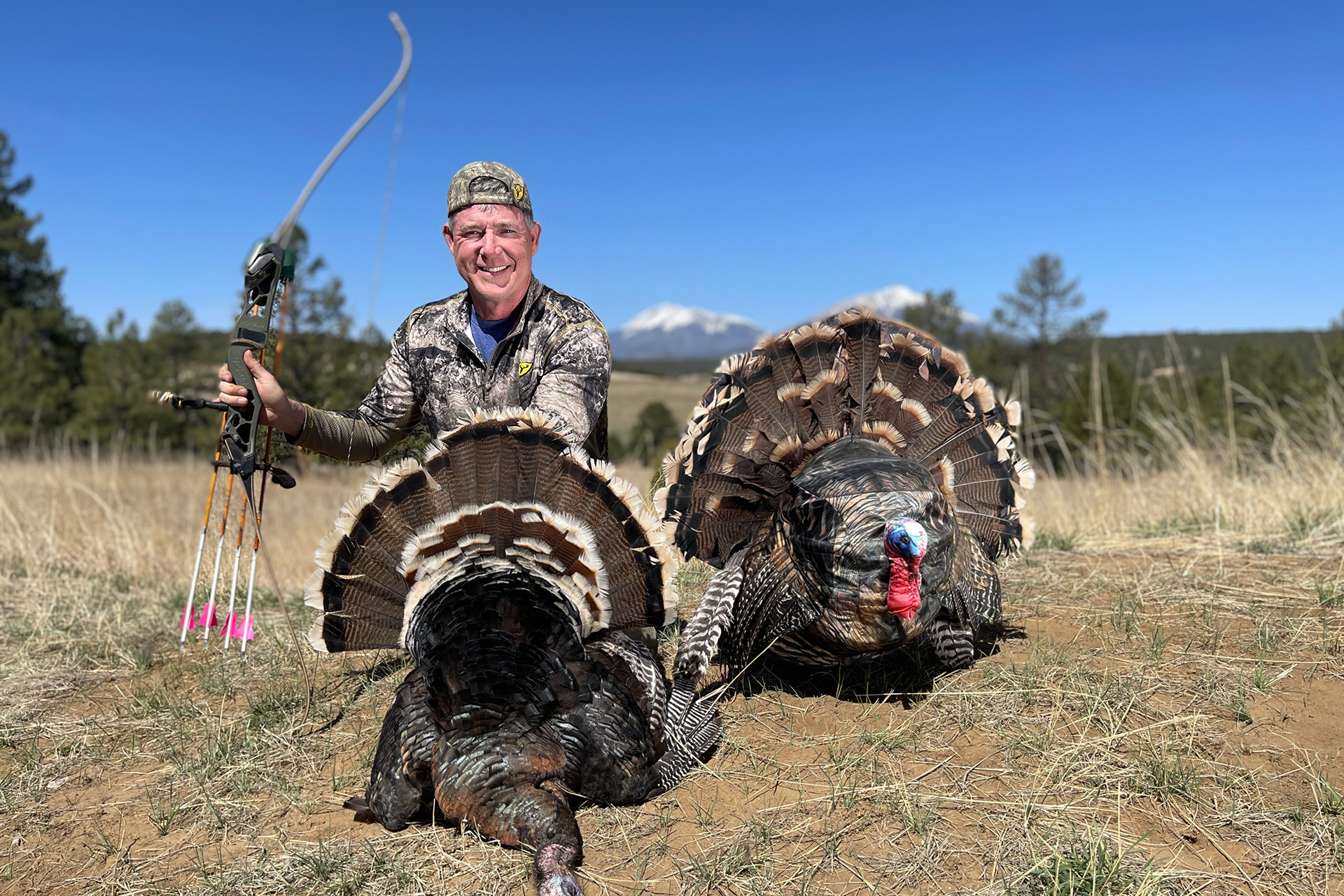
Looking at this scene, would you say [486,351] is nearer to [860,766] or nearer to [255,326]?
[255,326]

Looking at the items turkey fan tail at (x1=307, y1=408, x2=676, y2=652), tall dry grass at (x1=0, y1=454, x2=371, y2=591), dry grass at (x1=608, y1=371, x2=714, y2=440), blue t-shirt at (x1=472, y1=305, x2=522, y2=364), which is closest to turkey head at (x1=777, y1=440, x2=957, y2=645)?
turkey fan tail at (x1=307, y1=408, x2=676, y2=652)

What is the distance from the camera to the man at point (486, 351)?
3854mm

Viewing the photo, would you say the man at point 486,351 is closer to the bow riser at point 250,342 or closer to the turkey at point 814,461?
the bow riser at point 250,342

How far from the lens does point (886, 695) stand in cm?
375

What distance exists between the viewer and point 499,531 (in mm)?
3293

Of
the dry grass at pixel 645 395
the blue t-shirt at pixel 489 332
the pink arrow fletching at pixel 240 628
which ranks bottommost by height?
the pink arrow fletching at pixel 240 628

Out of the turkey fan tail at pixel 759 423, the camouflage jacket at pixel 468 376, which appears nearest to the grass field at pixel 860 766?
the turkey fan tail at pixel 759 423

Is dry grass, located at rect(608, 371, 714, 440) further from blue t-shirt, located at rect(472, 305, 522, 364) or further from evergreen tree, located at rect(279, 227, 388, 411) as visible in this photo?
blue t-shirt, located at rect(472, 305, 522, 364)

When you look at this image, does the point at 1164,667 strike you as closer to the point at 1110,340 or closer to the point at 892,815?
the point at 892,815

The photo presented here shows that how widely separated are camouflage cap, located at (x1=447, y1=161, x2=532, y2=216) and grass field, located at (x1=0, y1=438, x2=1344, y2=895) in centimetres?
259

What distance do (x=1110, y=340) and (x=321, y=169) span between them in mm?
66323

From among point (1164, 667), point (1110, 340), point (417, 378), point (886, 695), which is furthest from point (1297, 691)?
point (1110, 340)

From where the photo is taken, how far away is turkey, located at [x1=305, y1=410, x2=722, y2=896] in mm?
2826

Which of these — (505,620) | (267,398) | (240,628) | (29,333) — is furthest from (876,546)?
(29,333)
